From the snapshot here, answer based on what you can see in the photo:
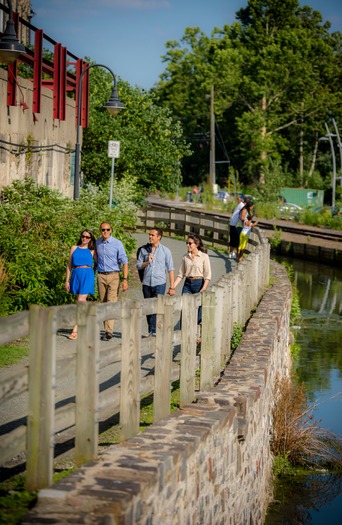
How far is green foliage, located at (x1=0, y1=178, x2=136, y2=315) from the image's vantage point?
1481 centimetres

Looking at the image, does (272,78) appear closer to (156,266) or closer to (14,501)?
(156,266)

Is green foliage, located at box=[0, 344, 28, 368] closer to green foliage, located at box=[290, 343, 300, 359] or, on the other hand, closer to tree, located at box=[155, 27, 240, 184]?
green foliage, located at box=[290, 343, 300, 359]

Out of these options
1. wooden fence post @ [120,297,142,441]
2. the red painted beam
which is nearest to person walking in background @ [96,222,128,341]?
wooden fence post @ [120,297,142,441]

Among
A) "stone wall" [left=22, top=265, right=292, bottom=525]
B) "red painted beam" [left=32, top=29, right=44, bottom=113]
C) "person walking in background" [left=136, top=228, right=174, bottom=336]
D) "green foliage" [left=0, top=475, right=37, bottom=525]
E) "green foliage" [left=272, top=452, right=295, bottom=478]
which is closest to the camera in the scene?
"green foliage" [left=0, top=475, right=37, bottom=525]

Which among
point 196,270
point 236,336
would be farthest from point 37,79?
point 236,336

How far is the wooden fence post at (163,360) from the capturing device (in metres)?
8.24

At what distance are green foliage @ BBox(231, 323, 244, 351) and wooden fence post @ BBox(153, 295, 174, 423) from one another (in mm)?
4332

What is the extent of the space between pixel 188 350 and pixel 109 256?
503 centimetres

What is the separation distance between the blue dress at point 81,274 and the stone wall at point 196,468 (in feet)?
7.50

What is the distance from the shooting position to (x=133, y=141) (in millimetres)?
34875

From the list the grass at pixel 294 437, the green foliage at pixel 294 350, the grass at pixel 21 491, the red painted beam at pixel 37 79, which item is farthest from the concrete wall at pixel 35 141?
the grass at pixel 21 491

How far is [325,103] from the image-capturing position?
7956cm

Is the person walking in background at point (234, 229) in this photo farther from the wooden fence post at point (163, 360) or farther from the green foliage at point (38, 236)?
the wooden fence post at point (163, 360)

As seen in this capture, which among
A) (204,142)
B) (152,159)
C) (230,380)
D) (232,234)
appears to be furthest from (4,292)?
(204,142)
